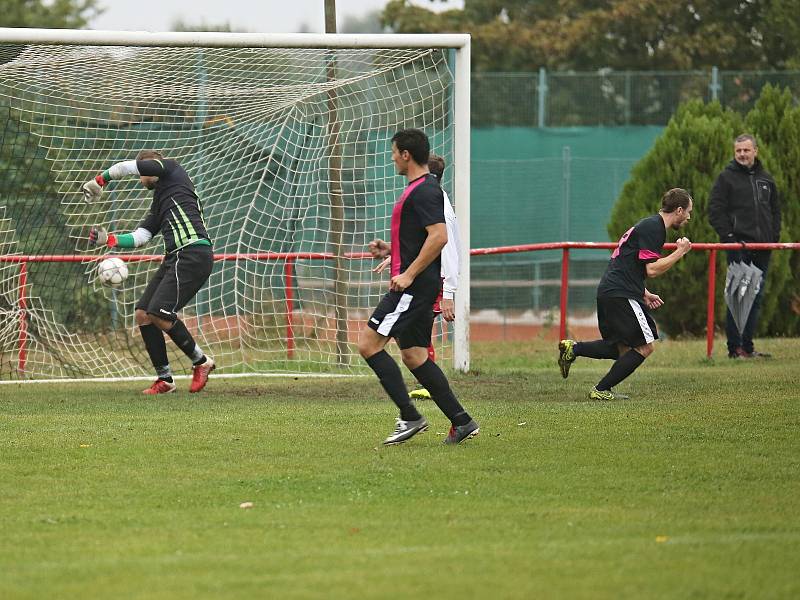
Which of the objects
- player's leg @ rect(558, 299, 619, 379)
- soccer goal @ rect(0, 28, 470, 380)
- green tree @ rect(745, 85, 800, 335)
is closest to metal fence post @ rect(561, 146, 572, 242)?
green tree @ rect(745, 85, 800, 335)

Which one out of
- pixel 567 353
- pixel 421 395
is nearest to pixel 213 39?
pixel 421 395

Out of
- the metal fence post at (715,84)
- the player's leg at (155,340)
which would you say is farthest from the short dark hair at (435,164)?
the metal fence post at (715,84)

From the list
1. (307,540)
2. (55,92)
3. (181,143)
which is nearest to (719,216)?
(181,143)

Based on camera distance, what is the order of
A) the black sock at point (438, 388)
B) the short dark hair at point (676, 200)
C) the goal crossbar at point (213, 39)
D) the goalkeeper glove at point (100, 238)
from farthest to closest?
the goal crossbar at point (213, 39), the goalkeeper glove at point (100, 238), the short dark hair at point (676, 200), the black sock at point (438, 388)

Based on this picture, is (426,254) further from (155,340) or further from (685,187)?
(685,187)

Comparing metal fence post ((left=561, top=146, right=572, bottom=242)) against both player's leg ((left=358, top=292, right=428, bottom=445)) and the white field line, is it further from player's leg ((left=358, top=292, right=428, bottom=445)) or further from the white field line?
player's leg ((left=358, top=292, right=428, bottom=445))

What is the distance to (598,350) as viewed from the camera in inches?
406

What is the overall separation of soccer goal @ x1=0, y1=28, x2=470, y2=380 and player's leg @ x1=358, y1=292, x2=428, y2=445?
354 cm

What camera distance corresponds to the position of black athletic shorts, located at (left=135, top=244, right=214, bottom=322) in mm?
10609

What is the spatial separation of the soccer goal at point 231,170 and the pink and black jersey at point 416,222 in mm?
3524

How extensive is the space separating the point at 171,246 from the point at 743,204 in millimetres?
5731

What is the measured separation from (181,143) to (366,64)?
6.38 ft

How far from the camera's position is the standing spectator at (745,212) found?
43.1 feet

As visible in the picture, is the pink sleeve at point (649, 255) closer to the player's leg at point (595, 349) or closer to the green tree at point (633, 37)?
the player's leg at point (595, 349)
